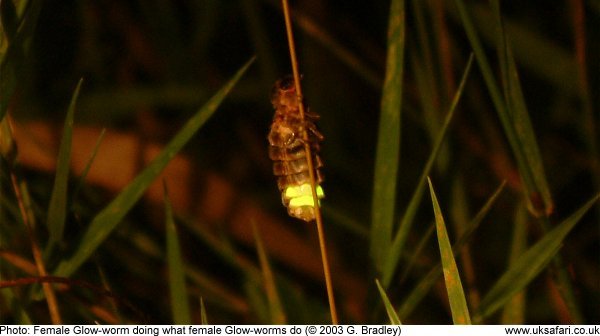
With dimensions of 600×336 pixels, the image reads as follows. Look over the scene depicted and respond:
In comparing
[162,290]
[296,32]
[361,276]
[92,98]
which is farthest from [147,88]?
[361,276]

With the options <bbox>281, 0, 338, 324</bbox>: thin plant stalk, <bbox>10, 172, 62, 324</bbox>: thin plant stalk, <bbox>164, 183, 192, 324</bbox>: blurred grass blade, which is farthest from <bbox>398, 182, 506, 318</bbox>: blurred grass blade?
<bbox>10, 172, 62, 324</bbox>: thin plant stalk

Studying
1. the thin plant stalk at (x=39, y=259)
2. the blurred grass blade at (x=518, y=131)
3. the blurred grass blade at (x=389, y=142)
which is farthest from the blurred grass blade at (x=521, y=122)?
the thin plant stalk at (x=39, y=259)

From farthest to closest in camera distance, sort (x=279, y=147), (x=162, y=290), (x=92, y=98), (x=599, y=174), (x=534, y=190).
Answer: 1. (x=92, y=98)
2. (x=162, y=290)
3. (x=599, y=174)
4. (x=534, y=190)
5. (x=279, y=147)

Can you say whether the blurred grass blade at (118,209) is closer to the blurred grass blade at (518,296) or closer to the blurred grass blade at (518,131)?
the blurred grass blade at (518,131)

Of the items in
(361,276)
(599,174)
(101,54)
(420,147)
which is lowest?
(599,174)

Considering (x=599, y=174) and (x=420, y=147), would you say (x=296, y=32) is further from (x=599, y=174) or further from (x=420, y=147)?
(x=599, y=174)

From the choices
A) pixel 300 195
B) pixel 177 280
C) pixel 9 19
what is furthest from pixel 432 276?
pixel 9 19
